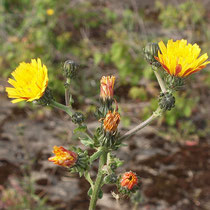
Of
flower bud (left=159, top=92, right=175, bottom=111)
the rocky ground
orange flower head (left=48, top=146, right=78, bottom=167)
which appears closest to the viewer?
orange flower head (left=48, top=146, right=78, bottom=167)

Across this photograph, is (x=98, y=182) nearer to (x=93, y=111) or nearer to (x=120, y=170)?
(x=120, y=170)

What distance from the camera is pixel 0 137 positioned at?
4.61 metres

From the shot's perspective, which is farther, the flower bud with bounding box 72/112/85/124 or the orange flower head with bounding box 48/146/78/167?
the flower bud with bounding box 72/112/85/124

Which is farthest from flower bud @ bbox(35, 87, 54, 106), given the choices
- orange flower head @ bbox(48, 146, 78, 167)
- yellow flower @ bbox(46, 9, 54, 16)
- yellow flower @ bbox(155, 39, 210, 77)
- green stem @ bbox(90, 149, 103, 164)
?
yellow flower @ bbox(46, 9, 54, 16)

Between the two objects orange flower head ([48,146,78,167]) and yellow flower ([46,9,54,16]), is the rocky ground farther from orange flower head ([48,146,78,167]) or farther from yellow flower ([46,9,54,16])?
yellow flower ([46,9,54,16])

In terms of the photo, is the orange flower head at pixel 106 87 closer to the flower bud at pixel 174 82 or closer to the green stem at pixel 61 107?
the green stem at pixel 61 107

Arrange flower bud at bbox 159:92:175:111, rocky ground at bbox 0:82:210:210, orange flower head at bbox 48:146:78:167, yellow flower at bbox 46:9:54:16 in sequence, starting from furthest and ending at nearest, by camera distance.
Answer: yellow flower at bbox 46:9:54:16 → rocky ground at bbox 0:82:210:210 → flower bud at bbox 159:92:175:111 → orange flower head at bbox 48:146:78:167

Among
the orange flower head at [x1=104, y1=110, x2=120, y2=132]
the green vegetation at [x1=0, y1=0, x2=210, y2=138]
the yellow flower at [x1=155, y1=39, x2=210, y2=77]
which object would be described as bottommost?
the orange flower head at [x1=104, y1=110, x2=120, y2=132]

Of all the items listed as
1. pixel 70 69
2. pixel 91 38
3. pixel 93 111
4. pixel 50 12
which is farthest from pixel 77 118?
pixel 91 38

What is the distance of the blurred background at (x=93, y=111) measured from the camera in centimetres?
364

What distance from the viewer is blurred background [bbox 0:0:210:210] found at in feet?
11.9

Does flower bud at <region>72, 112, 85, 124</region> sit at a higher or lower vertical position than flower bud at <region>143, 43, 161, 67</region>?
lower

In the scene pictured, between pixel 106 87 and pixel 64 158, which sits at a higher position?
pixel 106 87

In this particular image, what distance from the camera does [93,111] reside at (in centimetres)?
482
